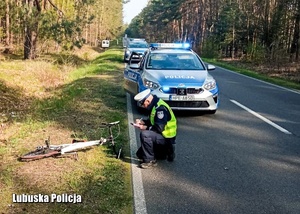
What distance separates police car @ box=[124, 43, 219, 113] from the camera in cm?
842

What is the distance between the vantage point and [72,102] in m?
10.0

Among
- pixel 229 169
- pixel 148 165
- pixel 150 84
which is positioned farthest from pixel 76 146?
pixel 150 84

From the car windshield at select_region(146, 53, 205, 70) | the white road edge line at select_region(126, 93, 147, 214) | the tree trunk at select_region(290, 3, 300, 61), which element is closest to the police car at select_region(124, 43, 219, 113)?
the car windshield at select_region(146, 53, 205, 70)

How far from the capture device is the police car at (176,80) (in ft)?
27.6

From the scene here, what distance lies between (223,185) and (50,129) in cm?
388

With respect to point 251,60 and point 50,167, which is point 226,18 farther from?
point 50,167

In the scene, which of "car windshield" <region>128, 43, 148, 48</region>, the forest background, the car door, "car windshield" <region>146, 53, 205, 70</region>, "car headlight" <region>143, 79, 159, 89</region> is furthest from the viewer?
"car windshield" <region>128, 43, 148, 48</region>

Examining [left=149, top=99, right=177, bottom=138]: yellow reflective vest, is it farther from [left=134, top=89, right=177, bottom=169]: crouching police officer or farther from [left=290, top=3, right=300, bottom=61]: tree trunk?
[left=290, top=3, right=300, bottom=61]: tree trunk

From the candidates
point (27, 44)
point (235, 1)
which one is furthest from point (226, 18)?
point (27, 44)

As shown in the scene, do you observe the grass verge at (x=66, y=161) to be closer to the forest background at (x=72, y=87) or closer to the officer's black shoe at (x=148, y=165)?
the forest background at (x=72, y=87)

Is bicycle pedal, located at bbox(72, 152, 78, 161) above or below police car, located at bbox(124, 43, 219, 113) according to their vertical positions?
below

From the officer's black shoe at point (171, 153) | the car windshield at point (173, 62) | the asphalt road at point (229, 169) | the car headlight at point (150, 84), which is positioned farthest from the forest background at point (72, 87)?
the car windshield at point (173, 62)

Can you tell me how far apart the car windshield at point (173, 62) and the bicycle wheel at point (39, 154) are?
15.7 feet

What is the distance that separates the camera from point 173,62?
32.8 ft
